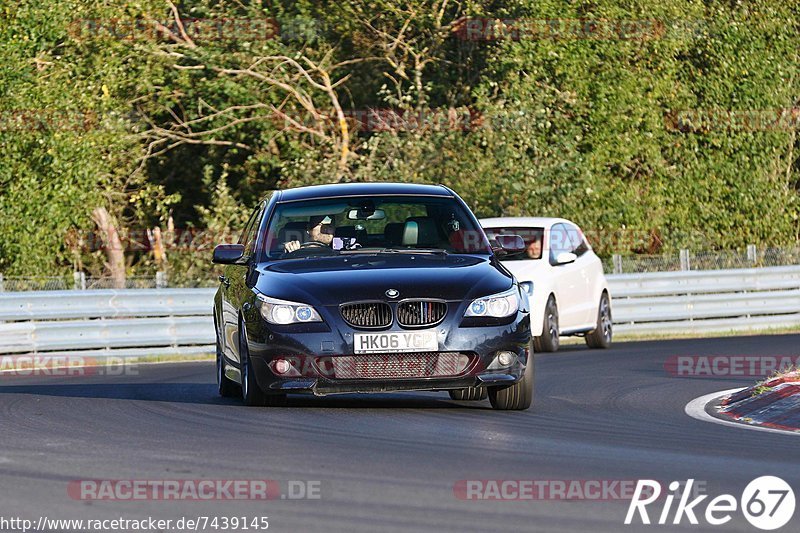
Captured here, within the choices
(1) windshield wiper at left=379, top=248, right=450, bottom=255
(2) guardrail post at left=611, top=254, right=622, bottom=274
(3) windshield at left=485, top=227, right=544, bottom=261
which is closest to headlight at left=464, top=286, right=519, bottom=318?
(1) windshield wiper at left=379, top=248, right=450, bottom=255

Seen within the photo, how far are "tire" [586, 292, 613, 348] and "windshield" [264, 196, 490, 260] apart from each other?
34.0 feet

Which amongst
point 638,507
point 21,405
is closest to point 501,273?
point 21,405

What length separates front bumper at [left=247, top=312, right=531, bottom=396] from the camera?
1114cm

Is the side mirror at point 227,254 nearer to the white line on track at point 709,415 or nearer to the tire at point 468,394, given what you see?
the tire at point 468,394

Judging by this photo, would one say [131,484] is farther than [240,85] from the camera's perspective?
No

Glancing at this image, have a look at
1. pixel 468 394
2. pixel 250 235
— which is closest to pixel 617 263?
pixel 250 235

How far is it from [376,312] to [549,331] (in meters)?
10.4

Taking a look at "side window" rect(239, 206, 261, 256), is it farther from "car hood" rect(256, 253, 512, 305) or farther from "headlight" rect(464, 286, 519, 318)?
"headlight" rect(464, 286, 519, 318)

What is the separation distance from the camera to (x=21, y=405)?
12.9 metres

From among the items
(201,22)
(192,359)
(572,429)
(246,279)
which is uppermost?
(201,22)

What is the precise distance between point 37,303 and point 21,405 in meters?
8.98

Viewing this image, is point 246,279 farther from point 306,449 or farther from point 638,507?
point 638,507

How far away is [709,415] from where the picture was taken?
12.0m

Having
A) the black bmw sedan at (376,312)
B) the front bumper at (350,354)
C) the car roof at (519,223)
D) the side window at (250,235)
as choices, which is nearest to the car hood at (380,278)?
the black bmw sedan at (376,312)
